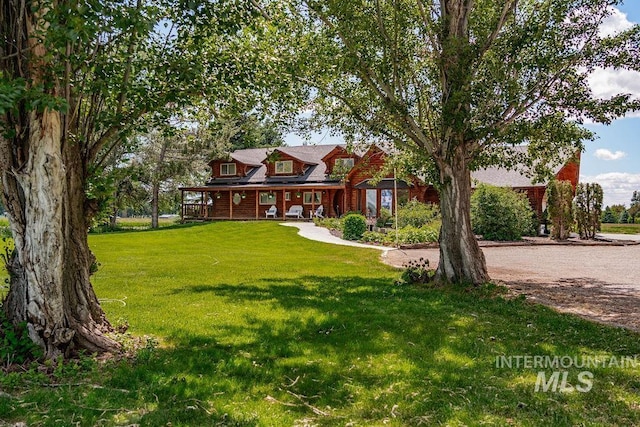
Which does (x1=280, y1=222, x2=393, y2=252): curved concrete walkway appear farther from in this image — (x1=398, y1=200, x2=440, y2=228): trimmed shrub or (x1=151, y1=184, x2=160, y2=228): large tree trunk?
(x1=151, y1=184, x2=160, y2=228): large tree trunk

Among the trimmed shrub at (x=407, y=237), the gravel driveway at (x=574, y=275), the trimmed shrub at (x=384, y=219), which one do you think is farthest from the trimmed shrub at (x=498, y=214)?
the trimmed shrub at (x=384, y=219)

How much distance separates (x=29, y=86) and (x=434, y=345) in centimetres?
486

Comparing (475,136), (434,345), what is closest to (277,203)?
(475,136)

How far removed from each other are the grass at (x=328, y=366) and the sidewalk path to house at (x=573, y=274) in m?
0.78

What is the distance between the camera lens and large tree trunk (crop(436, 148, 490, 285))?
930 centimetres

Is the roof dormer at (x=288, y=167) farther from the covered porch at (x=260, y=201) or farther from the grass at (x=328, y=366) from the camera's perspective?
the grass at (x=328, y=366)

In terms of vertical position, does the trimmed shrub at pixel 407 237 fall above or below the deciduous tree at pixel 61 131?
below

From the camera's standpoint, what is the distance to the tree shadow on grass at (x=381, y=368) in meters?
3.56

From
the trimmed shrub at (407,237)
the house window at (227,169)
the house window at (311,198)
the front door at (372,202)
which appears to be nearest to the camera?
the trimmed shrub at (407,237)

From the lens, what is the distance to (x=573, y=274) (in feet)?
36.6

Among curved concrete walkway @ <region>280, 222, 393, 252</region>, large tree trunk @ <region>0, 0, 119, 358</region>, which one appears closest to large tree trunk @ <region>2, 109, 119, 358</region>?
large tree trunk @ <region>0, 0, 119, 358</region>

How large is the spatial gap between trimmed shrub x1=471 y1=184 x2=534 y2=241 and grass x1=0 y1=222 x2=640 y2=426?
533 inches

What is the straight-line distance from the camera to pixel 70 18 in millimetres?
3541

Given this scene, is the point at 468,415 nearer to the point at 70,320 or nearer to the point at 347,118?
the point at 70,320
